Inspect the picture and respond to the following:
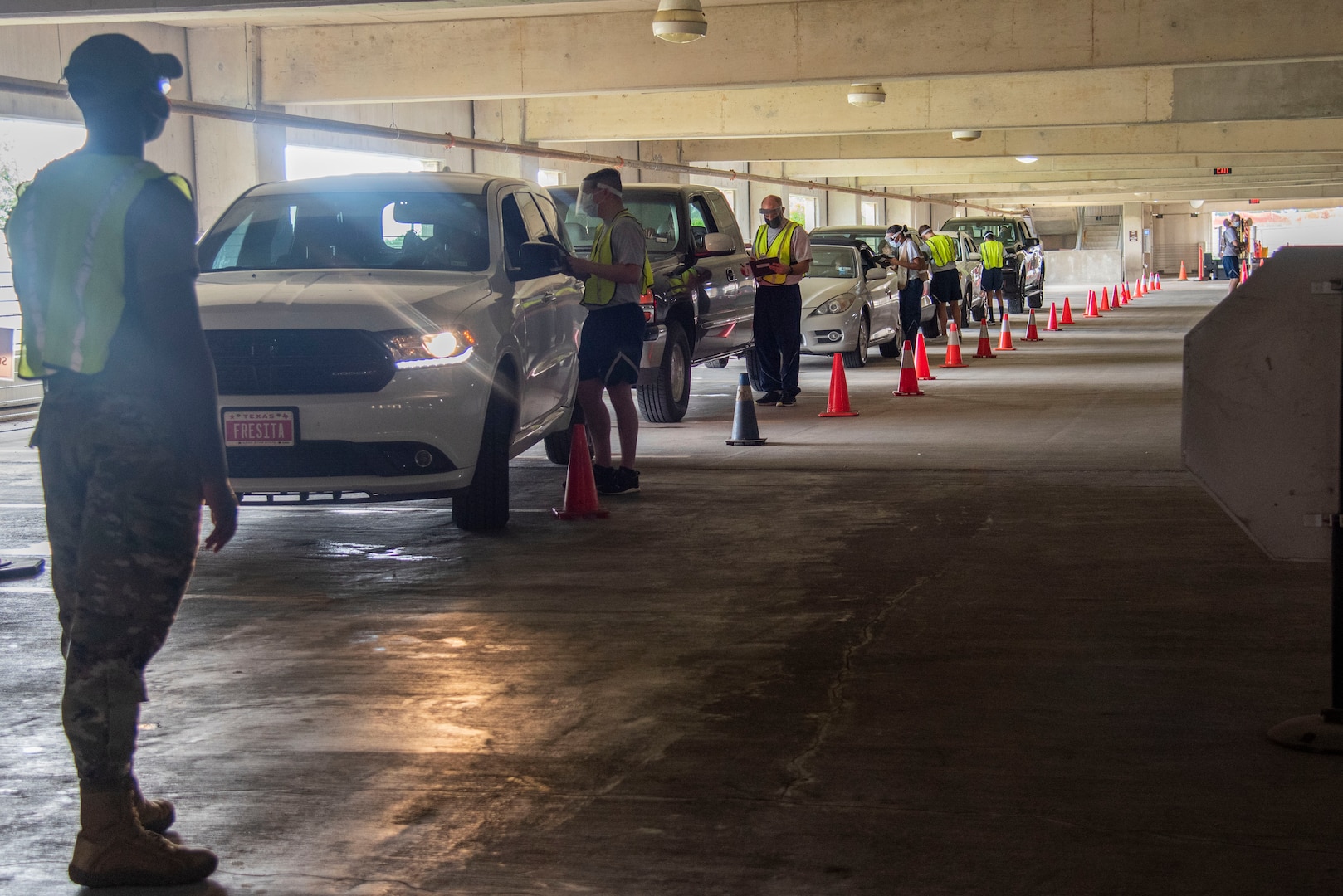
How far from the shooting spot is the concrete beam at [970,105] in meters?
24.2

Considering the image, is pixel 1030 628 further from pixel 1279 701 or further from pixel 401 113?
pixel 401 113

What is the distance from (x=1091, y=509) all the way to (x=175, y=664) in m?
5.25

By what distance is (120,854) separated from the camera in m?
3.72

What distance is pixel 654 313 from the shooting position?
44.2 ft

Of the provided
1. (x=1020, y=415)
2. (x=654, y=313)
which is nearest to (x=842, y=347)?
(x=1020, y=415)

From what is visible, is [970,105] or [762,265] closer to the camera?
[762,265]

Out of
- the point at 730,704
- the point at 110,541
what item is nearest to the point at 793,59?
the point at 730,704

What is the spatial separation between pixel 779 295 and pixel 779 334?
0.39 m

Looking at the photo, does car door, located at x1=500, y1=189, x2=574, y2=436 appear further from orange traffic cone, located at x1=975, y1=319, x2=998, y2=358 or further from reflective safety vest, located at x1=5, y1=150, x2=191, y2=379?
orange traffic cone, located at x1=975, y1=319, x2=998, y2=358

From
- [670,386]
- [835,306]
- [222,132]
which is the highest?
[222,132]

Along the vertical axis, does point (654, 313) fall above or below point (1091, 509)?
above

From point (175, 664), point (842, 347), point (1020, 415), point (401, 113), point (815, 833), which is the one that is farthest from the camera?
point (401, 113)

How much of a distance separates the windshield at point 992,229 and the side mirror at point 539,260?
2720 cm

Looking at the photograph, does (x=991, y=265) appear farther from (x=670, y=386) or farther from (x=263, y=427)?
(x=263, y=427)
